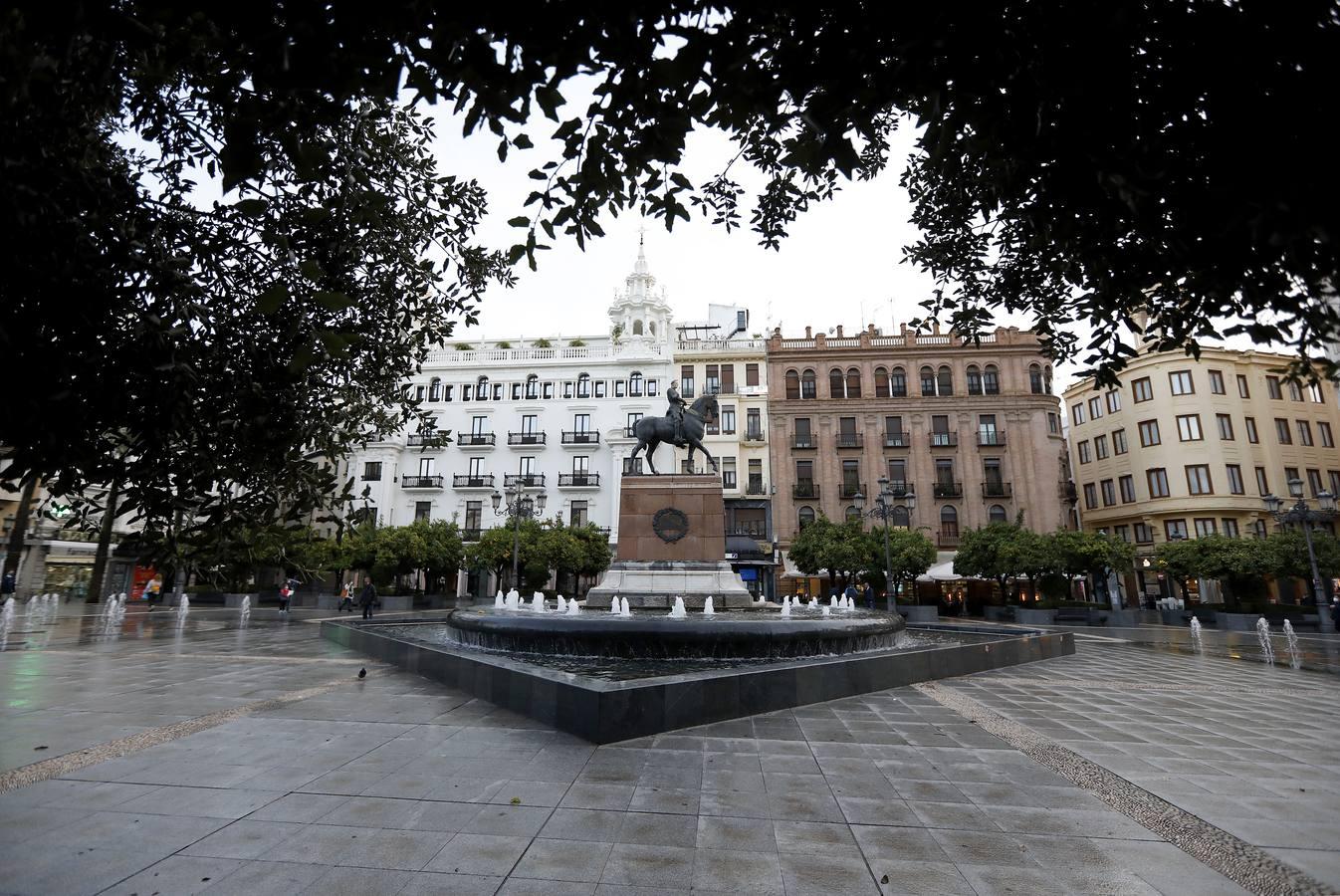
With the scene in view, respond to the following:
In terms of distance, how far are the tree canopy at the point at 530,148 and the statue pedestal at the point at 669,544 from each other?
11.0 meters

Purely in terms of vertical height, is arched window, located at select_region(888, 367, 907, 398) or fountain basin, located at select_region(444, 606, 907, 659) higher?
arched window, located at select_region(888, 367, 907, 398)

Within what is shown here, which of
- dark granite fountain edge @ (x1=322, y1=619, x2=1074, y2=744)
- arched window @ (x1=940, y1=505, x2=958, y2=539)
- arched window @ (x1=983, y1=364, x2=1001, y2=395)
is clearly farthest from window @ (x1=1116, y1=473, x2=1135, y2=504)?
dark granite fountain edge @ (x1=322, y1=619, x2=1074, y2=744)

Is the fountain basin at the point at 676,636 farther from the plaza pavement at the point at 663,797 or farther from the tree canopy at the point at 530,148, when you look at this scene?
the tree canopy at the point at 530,148

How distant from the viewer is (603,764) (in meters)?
5.32

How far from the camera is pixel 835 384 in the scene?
143ft

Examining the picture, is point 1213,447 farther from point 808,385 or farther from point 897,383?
point 808,385

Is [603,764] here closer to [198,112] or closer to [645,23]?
[645,23]

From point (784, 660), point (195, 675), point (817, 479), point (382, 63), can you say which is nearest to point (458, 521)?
point (817, 479)

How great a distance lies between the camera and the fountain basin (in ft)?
30.4

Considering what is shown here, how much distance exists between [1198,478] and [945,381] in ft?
47.3

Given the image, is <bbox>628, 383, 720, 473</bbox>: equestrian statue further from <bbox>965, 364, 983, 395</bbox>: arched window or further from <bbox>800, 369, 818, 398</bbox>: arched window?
<bbox>965, 364, 983, 395</bbox>: arched window

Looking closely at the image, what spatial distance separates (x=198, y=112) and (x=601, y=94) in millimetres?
3343

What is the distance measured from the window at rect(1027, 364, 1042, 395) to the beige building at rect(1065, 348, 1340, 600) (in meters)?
4.57

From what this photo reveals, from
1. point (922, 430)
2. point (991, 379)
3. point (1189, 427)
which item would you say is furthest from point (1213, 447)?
point (922, 430)
